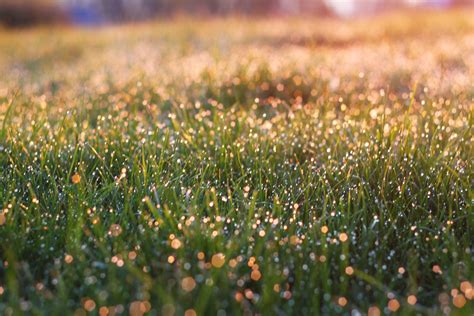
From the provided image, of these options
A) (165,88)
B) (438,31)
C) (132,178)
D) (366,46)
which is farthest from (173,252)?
(438,31)

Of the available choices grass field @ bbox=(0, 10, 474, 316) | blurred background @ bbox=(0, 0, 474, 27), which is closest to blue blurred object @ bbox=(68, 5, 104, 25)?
blurred background @ bbox=(0, 0, 474, 27)

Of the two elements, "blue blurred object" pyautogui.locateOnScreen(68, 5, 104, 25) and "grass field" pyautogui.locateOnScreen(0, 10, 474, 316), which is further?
"blue blurred object" pyautogui.locateOnScreen(68, 5, 104, 25)

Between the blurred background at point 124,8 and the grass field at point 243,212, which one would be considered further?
the blurred background at point 124,8

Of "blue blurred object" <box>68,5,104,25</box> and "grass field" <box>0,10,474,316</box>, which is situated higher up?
"grass field" <box>0,10,474,316</box>

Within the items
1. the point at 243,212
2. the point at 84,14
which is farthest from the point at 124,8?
the point at 243,212

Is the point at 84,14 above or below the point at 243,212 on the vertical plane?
below

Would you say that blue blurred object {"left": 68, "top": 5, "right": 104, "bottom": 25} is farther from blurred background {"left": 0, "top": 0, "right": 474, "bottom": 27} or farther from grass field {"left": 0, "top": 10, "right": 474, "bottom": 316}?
grass field {"left": 0, "top": 10, "right": 474, "bottom": 316}

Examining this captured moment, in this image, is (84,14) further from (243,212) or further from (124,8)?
(243,212)

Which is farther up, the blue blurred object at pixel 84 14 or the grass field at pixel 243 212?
the grass field at pixel 243 212

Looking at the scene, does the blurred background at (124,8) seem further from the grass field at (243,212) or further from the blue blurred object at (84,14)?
the grass field at (243,212)

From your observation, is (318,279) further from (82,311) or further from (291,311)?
(82,311)

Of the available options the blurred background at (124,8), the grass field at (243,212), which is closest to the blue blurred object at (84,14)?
the blurred background at (124,8)
